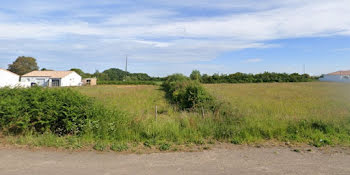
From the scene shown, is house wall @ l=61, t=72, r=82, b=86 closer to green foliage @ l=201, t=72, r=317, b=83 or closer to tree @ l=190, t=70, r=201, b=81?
tree @ l=190, t=70, r=201, b=81

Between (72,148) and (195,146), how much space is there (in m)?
3.26

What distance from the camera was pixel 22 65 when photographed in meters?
88.3

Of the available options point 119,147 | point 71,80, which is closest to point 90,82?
point 71,80

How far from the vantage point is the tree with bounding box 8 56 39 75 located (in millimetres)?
86969

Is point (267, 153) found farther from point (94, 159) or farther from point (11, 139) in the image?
point (11, 139)

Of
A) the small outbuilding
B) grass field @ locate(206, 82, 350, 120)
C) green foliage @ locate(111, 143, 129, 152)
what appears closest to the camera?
green foliage @ locate(111, 143, 129, 152)

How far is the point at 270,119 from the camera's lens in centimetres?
739

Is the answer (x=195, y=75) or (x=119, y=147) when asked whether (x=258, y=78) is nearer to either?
(x=195, y=75)

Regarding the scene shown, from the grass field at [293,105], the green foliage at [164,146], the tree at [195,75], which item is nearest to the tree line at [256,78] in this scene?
the tree at [195,75]

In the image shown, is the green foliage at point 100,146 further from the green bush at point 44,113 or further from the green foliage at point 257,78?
the green foliage at point 257,78

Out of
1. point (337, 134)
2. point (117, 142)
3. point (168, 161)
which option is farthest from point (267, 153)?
point (117, 142)

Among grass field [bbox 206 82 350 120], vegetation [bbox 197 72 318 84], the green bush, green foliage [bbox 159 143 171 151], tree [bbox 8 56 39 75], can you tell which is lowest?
green foliage [bbox 159 143 171 151]

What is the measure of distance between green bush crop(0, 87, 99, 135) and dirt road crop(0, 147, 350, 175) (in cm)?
118

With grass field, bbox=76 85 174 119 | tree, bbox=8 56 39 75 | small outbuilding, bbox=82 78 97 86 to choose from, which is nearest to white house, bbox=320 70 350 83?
grass field, bbox=76 85 174 119
